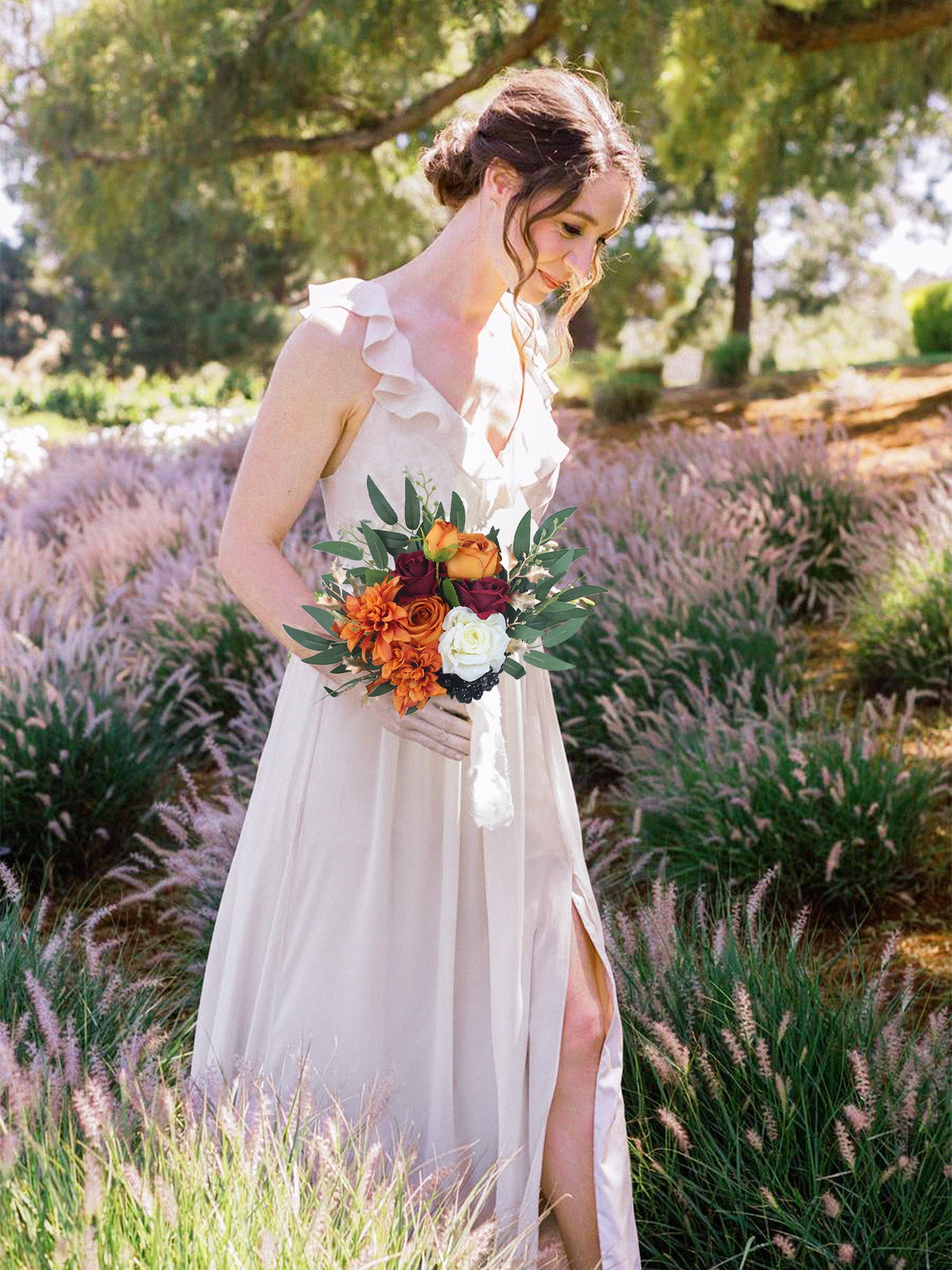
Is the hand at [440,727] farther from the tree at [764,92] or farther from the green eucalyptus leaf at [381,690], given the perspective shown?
the tree at [764,92]

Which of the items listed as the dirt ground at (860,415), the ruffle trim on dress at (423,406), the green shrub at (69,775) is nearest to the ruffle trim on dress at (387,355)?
the ruffle trim on dress at (423,406)

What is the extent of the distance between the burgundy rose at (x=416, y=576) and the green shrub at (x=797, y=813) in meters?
1.93

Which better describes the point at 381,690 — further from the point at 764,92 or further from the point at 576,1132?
the point at 764,92

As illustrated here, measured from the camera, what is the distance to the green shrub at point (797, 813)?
147 inches

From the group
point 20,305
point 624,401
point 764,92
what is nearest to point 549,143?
point 764,92

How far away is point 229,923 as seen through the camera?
240cm

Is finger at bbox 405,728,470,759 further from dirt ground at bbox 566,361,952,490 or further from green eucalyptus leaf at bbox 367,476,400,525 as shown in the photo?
dirt ground at bbox 566,361,952,490

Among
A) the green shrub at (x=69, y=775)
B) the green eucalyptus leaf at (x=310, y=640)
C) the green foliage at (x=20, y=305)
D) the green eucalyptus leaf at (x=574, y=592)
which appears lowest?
the green shrub at (x=69, y=775)

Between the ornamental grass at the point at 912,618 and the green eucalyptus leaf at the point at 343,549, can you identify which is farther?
the ornamental grass at the point at 912,618

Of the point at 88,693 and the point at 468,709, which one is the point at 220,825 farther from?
the point at 468,709

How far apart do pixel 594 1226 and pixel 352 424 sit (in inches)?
57.6

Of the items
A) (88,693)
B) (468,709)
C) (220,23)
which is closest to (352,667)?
(468,709)

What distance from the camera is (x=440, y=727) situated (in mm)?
1995

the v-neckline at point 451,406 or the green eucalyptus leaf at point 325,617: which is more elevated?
the v-neckline at point 451,406
